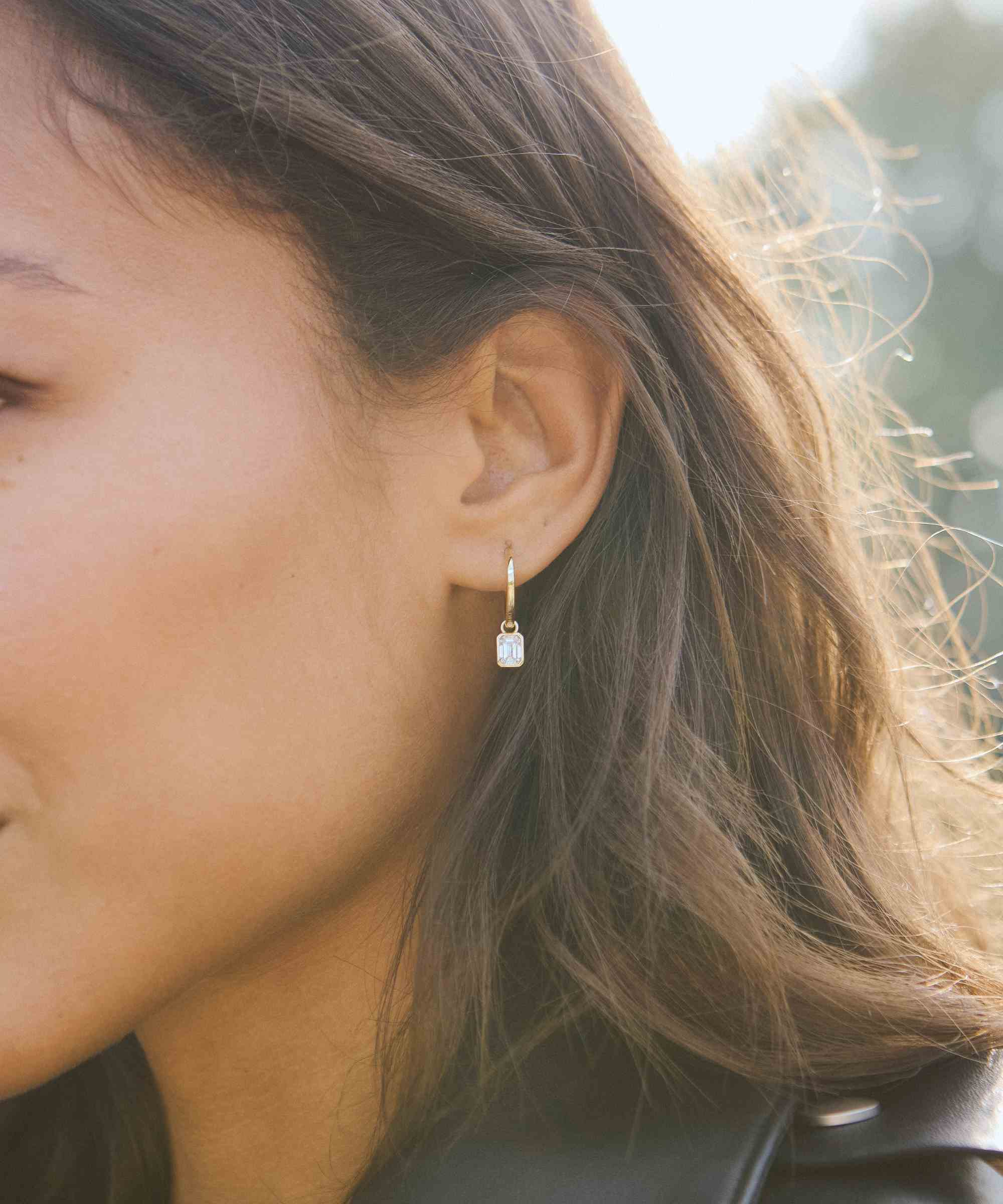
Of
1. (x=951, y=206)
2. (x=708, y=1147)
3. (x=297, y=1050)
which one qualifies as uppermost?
(x=951, y=206)

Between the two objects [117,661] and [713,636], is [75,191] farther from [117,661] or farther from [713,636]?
[713,636]

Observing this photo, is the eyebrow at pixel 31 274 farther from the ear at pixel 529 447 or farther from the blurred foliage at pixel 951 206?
the blurred foliage at pixel 951 206

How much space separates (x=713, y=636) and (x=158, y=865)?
698 millimetres

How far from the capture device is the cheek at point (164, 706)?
1.23m

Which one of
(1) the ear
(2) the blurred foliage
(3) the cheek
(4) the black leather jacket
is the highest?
(2) the blurred foliage

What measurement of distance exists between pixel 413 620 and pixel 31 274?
21.4 inches

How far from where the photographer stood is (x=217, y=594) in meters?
1.28

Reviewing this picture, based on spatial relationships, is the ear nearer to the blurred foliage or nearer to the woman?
the woman

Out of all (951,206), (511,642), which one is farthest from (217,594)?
(951,206)

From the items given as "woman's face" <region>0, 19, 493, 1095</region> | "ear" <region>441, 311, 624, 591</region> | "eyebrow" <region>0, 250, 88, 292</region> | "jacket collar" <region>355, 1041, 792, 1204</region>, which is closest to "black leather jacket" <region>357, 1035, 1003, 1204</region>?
"jacket collar" <region>355, 1041, 792, 1204</region>

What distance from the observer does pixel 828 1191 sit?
4.02 feet

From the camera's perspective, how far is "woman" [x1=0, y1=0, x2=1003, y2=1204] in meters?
1.26

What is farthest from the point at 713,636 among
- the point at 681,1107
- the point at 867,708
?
the point at 681,1107

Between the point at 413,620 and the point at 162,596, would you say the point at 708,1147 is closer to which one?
the point at 413,620
